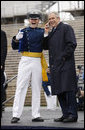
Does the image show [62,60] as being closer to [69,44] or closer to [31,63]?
[69,44]

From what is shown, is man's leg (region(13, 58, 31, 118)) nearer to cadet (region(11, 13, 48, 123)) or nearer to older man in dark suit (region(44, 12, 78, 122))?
cadet (region(11, 13, 48, 123))

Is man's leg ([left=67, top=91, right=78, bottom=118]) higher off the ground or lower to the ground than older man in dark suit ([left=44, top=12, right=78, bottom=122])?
lower

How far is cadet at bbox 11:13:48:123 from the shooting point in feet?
24.7

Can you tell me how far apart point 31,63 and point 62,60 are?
1.64 ft

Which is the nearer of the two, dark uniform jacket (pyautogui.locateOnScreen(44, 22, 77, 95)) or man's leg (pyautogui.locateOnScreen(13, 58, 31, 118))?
dark uniform jacket (pyautogui.locateOnScreen(44, 22, 77, 95))

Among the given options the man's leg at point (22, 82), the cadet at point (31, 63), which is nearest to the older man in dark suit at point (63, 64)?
the cadet at point (31, 63)

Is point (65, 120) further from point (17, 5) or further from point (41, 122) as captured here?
point (17, 5)

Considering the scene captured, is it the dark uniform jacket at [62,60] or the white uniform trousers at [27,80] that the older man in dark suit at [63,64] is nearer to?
the dark uniform jacket at [62,60]

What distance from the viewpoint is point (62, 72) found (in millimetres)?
7410

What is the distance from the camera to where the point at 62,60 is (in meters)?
7.37

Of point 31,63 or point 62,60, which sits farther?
point 31,63

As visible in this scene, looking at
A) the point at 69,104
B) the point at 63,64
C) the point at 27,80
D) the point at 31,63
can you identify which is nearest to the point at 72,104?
the point at 69,104

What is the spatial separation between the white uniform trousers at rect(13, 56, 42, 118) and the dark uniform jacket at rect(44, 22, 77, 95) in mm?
248

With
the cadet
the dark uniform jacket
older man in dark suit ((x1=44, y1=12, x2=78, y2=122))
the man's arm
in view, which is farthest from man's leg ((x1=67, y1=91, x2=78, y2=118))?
the man's arm
